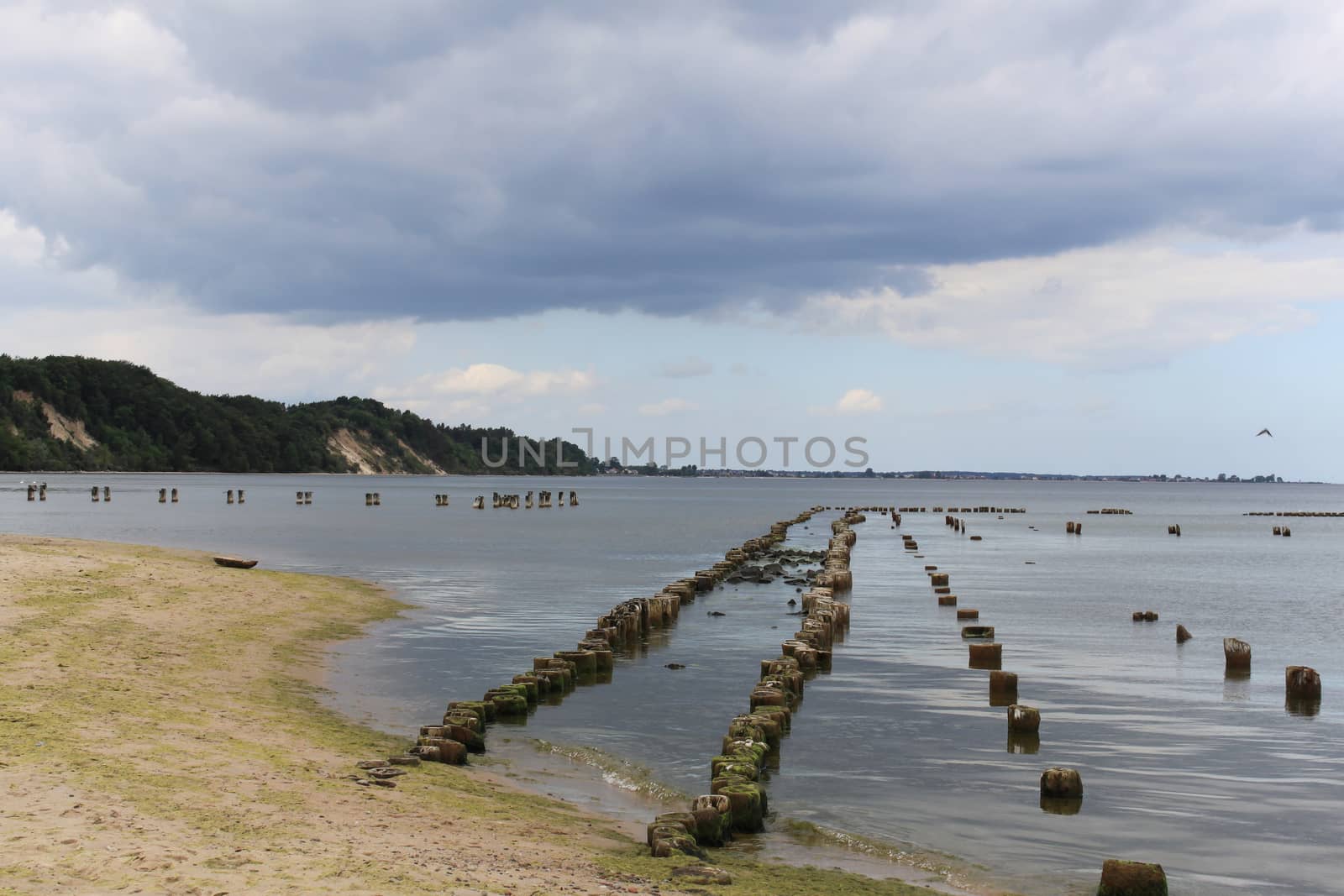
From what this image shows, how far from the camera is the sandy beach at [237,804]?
28.0ft

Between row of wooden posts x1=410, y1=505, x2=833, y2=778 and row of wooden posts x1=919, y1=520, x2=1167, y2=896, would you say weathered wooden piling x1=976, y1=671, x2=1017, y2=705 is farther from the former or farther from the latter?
row of wooden posts x1=410, y1=505, x2=833, y2=778

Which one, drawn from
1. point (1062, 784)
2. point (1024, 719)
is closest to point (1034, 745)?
point (1024, 719)

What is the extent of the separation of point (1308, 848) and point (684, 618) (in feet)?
65.2

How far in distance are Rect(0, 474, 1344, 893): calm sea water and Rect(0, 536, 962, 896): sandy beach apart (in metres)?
2.21

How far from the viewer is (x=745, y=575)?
42156mm

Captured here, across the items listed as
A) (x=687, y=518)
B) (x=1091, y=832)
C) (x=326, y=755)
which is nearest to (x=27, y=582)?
(x=326, y=755)

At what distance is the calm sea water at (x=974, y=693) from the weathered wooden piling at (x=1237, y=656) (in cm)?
32

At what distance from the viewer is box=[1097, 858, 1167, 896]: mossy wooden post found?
32.3 ft

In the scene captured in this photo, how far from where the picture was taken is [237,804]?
1034 cm

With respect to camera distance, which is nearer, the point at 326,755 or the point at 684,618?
the point at 326,755

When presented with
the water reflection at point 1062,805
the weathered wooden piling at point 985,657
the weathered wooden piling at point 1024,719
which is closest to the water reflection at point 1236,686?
the weathered wooden piling at point 985,657

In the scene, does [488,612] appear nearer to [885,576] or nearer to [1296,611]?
[885,576]

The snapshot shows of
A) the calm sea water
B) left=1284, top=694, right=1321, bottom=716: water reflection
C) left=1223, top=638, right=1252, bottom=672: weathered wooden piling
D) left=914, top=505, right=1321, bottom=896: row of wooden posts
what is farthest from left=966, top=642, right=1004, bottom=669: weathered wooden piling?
left=1284, top=694, right=1321, bottom=716: water reflection

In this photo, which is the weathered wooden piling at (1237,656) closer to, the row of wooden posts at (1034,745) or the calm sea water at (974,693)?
the calm sea water at (974,693)
